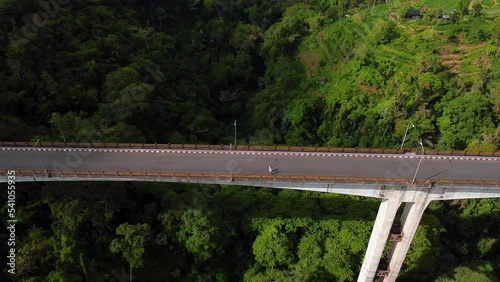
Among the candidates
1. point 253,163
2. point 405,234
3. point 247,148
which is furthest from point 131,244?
point 405,234

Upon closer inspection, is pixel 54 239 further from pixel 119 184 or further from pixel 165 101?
pixel 165 101

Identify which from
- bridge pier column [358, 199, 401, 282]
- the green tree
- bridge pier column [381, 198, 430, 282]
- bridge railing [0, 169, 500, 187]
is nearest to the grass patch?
bridge railing [0, 169, 500, 187]

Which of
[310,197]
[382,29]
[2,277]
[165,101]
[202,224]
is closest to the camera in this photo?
[2,277]

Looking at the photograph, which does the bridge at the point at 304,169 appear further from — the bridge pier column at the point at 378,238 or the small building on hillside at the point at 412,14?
the small building on hillside at the point at 412,14

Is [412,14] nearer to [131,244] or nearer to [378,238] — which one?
[378,238]

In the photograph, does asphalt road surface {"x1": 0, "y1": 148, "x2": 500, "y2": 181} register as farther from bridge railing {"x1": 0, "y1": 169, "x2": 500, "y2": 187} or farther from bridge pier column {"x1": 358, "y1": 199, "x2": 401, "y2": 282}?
bridge pier column {"x1": 358, "y1": 199, "x2": 401, "y2": 282}

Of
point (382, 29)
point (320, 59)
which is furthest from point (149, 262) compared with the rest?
point (382, 29)
